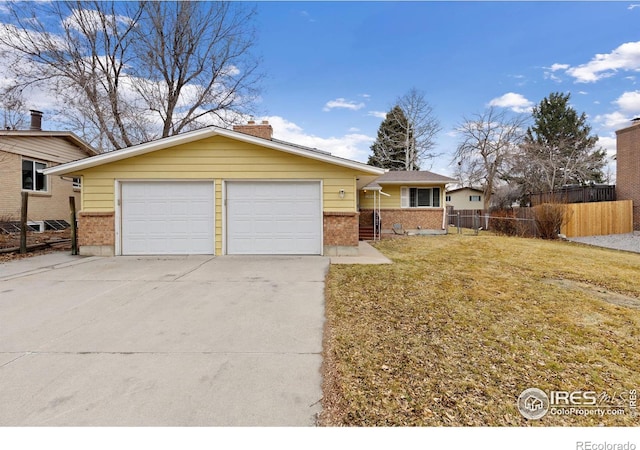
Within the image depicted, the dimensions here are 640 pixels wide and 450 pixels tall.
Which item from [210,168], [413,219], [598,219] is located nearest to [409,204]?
[413,219]

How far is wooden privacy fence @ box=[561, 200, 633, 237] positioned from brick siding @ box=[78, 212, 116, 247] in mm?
18771

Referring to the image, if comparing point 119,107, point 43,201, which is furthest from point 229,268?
point 119,107

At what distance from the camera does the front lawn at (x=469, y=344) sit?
2203mm

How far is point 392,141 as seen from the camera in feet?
104

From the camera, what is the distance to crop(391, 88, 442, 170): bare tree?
30.0m

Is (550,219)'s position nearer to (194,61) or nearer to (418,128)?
(418,128)

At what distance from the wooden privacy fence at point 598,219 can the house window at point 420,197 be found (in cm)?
605

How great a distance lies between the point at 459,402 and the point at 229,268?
5.93m

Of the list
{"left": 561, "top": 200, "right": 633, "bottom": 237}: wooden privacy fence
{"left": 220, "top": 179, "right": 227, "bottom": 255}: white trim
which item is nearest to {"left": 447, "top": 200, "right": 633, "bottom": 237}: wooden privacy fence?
{"left": 561, "top": 200, "right": 633, "bottom": 237}: wooden privacy fence

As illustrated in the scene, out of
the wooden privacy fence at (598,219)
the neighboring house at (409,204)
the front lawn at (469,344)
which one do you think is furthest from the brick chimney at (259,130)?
the wooden privacy fence at (598,219)

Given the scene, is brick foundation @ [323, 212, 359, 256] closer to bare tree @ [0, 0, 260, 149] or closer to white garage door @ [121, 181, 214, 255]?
white garage door @ [121, 181, 214, 255]

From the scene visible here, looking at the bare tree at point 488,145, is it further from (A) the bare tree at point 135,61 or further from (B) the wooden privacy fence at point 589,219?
(A) the bare tree at point 135,61
